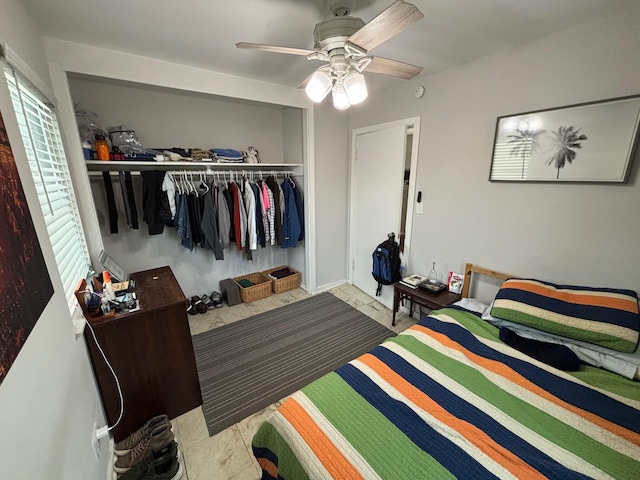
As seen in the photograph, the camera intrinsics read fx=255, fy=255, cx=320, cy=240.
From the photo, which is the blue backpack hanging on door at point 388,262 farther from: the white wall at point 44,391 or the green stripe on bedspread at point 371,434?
the white wall at point 44,391

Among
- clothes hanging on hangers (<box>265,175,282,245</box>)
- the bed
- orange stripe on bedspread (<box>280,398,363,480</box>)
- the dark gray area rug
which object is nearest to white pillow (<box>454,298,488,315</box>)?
the bed

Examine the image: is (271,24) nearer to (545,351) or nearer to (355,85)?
(355,85)

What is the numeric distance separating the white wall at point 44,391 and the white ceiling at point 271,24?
0.98 feet

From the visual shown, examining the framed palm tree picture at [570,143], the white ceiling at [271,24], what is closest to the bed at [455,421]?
the framed palm tree picture at [570,143]

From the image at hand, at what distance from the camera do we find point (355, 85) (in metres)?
1.26

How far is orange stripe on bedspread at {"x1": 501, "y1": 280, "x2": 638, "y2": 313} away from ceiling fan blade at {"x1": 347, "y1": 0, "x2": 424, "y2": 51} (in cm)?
167

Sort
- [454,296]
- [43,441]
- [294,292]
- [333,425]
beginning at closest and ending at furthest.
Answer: [43,441], [333,425], [454,296], [294,292]

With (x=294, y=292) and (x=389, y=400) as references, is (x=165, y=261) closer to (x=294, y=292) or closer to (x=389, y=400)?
(x=294, y=292)

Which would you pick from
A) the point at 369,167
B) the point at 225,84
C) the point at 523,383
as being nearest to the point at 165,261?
the point at 225,84

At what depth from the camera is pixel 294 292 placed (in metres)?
3.38

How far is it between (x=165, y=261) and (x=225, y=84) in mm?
1908

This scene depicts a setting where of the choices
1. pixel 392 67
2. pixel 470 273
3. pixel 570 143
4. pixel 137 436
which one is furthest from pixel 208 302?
pixel 570 143

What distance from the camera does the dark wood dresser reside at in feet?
4.74

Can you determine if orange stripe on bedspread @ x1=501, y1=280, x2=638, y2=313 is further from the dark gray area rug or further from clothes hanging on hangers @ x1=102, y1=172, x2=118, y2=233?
clothes hanging on hangers @ x1=102, y1=172, x2=118, y2=233
